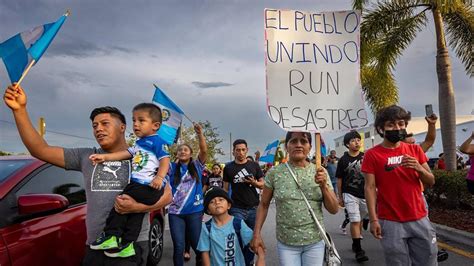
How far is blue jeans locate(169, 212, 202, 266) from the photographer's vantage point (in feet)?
16.7

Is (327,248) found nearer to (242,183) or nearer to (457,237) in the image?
(242,183)

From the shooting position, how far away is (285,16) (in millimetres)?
3799

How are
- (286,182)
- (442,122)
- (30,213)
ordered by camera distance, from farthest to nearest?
(442,122), (286,182), (30,213)

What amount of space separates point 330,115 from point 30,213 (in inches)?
98.7

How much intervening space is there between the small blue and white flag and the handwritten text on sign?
1179 centimetres

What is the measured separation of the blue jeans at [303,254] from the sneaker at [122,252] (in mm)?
1197

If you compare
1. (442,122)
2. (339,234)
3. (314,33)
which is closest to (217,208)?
(314,33)

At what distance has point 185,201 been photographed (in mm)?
5316

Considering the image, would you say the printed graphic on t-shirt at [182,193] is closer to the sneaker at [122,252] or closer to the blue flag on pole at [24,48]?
the sneaker at [122,252]

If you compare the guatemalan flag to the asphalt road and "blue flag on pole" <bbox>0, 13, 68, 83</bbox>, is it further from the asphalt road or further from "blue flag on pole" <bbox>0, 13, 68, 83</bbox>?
"blue flag on pole" <bbox>0, 13, 68, 83</bbox>

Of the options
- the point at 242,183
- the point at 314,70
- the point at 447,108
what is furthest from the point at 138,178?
the point at 447,108

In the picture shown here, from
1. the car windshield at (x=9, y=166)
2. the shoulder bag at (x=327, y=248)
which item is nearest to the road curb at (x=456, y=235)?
the shoulder bag at (x=327, y=248)

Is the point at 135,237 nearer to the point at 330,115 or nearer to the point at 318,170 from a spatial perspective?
the point at 318,170

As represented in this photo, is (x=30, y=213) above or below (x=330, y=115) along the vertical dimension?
below
